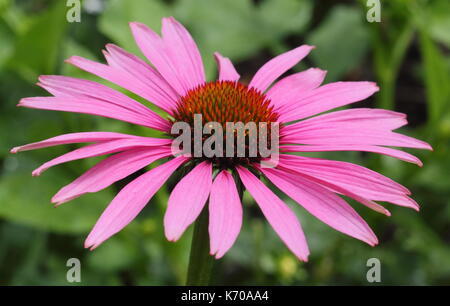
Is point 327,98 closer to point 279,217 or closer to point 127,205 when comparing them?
point 279,217

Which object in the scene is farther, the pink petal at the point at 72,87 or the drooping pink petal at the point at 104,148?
the pink petal at the point at 72,87

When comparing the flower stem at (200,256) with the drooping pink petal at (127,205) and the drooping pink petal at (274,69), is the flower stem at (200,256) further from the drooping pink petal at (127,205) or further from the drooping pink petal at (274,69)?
the drooping pink petal at (274,69)

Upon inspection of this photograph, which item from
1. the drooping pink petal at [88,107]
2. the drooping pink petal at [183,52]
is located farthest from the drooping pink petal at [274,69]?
the drooping pink petal at [88,107]

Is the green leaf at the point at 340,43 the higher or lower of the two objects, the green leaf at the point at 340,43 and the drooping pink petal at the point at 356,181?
the higher

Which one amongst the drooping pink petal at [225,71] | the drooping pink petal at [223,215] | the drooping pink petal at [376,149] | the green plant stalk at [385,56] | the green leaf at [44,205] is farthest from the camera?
the green plant stalk at [385,56]

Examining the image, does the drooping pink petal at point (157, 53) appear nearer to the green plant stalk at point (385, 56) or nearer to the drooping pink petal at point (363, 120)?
the drooping pink petal at point (363, 120)

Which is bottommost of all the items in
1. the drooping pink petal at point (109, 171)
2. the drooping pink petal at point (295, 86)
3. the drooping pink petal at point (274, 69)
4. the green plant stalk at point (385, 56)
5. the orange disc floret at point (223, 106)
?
the drooping pink petal at point (109, 171)

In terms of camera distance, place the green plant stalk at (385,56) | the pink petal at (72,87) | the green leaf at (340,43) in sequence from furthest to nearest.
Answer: the green leaf at (340,43) → the green plant stalk at (385,56) → the pink petal at (72,87)

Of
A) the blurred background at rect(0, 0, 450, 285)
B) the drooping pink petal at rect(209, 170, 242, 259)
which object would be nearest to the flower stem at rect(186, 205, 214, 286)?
the drooping pink petal at rect(209, 170, 242, 259)
